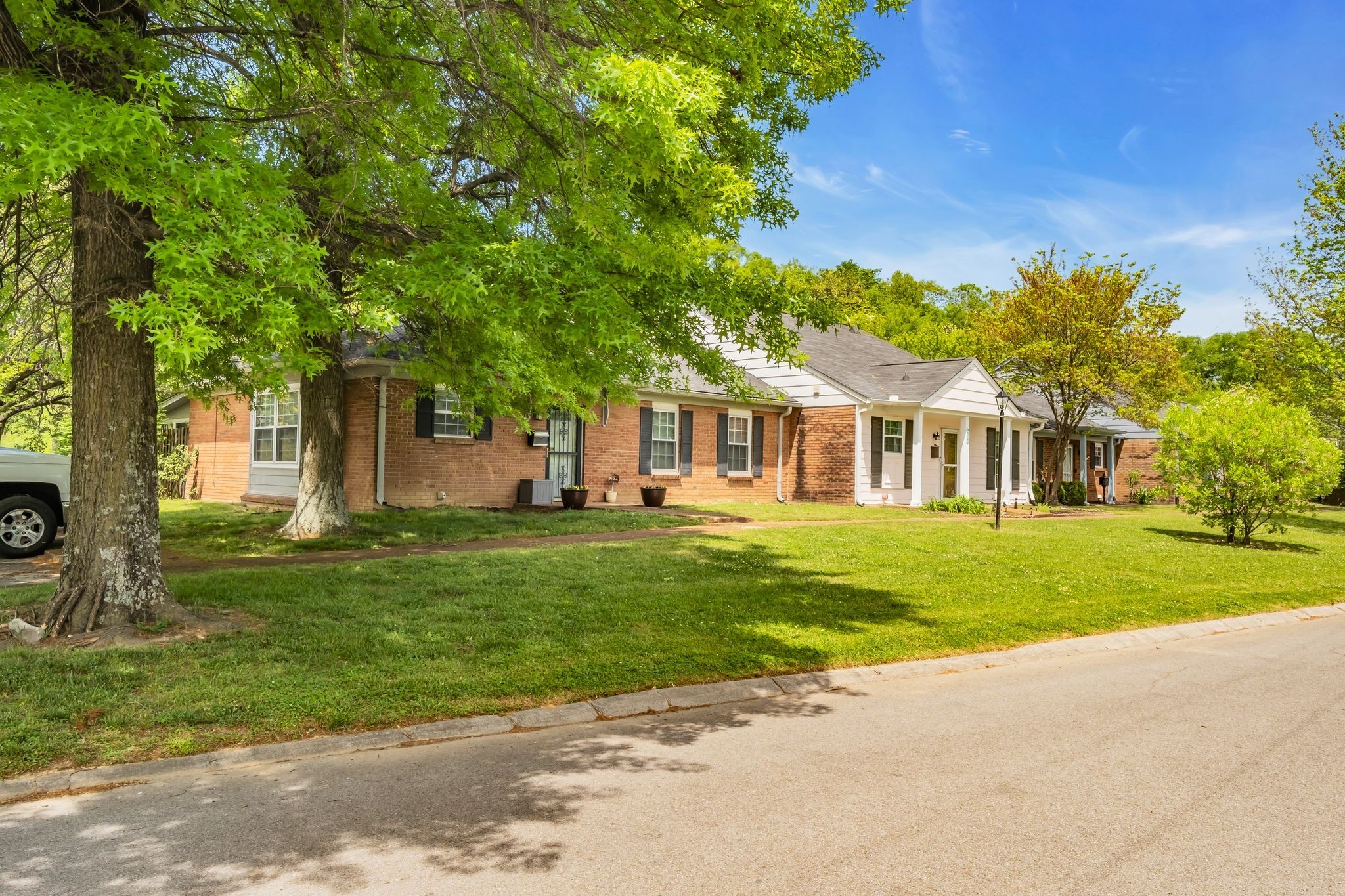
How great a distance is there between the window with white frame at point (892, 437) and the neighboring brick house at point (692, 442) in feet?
0.18

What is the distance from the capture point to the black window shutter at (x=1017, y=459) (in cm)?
2905

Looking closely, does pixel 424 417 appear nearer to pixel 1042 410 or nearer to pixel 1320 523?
pixel 1042 410

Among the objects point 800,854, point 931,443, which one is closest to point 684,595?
point 800,854

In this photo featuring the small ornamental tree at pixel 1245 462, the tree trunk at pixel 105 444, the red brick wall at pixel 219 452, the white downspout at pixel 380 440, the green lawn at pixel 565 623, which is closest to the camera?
the green lawn at pixel 565 623

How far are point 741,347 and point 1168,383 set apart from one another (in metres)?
23.0

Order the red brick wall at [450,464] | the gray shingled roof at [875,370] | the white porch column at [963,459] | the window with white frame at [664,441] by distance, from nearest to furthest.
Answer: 1. the red brick wall at [450,464]
2. the window with white frame at [664,441]
3. the gray shingled roof at [875,370]
4. the white porch column at [963,459]

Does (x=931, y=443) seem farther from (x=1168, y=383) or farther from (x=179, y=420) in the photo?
(x=179, y=420)

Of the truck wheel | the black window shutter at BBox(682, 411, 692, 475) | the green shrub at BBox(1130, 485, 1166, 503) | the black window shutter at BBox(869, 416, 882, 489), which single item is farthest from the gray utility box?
the green shrub at BBox(1130, 485, 1166, 503)

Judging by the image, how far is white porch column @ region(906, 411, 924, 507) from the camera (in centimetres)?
2465

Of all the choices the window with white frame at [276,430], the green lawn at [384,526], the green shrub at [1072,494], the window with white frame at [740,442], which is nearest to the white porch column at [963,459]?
the window with white frame at [740,442]

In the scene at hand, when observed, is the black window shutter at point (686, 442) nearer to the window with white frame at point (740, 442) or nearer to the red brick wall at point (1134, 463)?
the window with white frame at point (740, 442)

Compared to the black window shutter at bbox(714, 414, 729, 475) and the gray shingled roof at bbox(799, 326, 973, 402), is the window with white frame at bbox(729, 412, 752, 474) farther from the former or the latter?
the gray shingled roof at bbox(799, 326, 973, 402)

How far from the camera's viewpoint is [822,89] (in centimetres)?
1103

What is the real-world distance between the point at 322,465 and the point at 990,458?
20.5m
